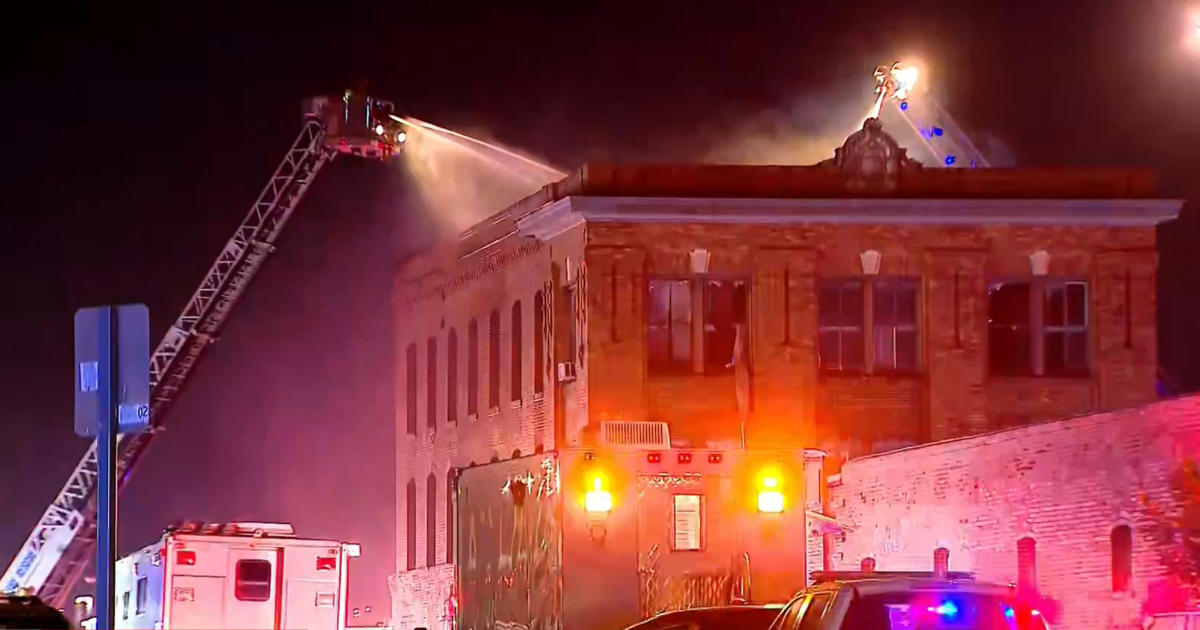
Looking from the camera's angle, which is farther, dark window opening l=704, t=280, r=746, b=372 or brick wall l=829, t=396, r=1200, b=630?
dark window opening l=704, t=280, r=746, b=372

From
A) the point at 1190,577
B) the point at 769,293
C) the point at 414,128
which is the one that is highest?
the point at 414,128

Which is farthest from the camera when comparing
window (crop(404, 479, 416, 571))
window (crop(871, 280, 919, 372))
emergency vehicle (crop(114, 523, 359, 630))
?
window (crop(404, 479, 416, 571))

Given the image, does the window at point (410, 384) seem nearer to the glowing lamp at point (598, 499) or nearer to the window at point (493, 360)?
the window at point (493, 360)

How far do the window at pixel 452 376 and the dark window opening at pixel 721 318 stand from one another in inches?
392

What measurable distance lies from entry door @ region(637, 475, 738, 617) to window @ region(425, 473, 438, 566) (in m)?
26.5

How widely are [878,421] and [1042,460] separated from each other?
11.5 meters

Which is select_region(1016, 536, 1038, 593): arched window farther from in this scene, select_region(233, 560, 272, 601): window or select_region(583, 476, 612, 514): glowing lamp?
select_region(233, 560, 272, 601): window

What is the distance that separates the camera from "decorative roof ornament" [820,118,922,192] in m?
37.7

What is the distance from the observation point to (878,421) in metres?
37.6

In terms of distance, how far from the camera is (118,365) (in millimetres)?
10516

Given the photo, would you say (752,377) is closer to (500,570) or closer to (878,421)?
(878,421)

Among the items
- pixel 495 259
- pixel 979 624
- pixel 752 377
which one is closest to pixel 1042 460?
pixel 752 377

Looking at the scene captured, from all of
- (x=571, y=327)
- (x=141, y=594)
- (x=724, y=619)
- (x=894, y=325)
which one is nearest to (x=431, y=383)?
(x=571, y=327)

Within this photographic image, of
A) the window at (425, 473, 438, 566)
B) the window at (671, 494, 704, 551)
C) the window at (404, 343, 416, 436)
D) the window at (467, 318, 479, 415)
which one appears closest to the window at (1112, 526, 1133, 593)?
the window at (671, 494, 704, 551)
